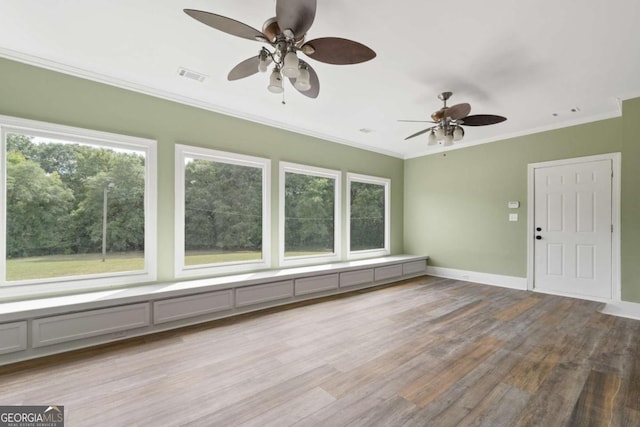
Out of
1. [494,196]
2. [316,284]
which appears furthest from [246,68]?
[494,196]

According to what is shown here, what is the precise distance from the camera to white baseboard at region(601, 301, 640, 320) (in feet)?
12.1

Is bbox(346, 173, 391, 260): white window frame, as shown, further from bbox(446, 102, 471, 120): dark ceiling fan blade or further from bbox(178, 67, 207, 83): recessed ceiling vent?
bbox(178, 67, 207, 83): recessed ceiling vent

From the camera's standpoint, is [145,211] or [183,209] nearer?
[145,211]

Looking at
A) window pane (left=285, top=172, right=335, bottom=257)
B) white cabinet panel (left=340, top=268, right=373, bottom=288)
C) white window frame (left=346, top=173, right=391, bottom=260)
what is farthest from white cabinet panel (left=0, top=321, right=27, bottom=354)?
white window frame (left=346, top=173, right=391, bottom=260)

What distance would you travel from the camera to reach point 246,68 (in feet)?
7.84

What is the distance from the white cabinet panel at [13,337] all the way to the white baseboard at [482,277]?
21.2 ft

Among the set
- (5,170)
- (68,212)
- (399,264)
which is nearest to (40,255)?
(68,212)

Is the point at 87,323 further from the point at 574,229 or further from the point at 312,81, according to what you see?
the point at 574,229

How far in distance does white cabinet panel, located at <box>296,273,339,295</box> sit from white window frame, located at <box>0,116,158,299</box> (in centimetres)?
197

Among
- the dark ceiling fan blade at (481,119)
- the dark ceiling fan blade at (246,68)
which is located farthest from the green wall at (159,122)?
the dark ceiling fan blade at (481,119)

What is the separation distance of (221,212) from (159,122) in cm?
140

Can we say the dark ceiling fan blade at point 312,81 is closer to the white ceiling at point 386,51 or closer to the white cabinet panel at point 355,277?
the white ceiling at point 386,51

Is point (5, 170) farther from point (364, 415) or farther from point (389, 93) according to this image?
point (389, 93)

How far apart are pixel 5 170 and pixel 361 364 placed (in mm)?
3883
